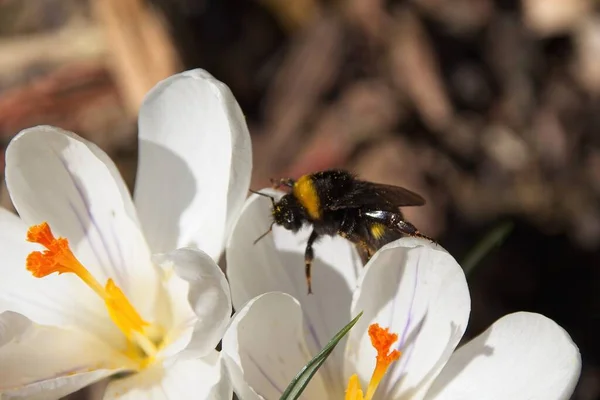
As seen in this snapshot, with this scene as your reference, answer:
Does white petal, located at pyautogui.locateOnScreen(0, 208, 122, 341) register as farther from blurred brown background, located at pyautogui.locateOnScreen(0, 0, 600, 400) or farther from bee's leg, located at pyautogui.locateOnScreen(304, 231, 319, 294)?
blurred brown background, located at pyautogui.locateOnScreen(0, 0, 600, 400)

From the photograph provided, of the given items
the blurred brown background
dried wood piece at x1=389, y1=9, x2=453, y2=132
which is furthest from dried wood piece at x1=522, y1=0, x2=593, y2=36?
dried wood piece at x1=389, y1=9, x2=453, y2=132

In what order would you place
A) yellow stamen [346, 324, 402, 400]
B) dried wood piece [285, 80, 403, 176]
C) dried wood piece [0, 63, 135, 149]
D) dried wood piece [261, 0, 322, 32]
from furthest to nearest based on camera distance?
1. dried wood piece [261, 0, 322, 32]
2. dried wood piece [0, 63, 135, 149]
3. dried wood piece [285, 80, 403, 176]
4. yellow stamen [346, 324, 402, 400]

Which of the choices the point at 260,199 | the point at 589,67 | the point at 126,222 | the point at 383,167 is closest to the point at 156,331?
the point at 126,222

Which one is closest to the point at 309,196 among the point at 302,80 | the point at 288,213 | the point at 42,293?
the point at 288,213

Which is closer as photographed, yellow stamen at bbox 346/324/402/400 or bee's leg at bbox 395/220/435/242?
yellow stamen at bbox 346/324/402/400

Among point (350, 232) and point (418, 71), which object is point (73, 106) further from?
point (350, 232)
